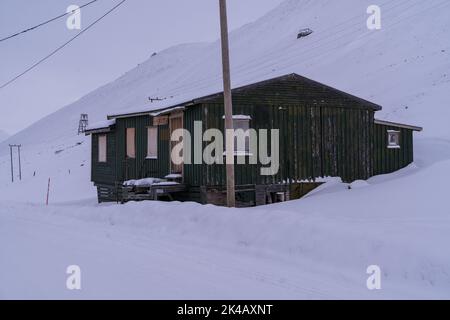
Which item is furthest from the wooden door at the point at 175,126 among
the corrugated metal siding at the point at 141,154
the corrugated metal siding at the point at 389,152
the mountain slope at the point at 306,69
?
the corrugated metal siding at the point at 389,152

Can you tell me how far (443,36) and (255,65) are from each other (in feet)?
103

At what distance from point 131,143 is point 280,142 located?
7.04m

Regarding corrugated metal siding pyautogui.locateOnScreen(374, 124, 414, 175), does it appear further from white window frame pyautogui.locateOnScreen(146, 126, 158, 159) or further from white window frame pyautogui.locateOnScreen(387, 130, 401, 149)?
white window frame pyautogui.locateOnScreen(146, 126, 158, 159)

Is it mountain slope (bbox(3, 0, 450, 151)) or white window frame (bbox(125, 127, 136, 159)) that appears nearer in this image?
white window frame (bbox(125, 127, 136, 159))

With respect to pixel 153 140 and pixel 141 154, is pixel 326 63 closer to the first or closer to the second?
pixel 141 154

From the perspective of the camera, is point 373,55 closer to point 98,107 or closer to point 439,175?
point 439,175

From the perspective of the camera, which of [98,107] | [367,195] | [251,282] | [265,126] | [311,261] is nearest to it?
[251,282]

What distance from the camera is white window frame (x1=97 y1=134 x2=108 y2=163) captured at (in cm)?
2336

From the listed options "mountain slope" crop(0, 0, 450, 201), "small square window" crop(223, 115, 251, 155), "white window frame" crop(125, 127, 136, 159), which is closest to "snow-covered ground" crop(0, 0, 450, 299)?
"small square window" crop(223, 115, 251, 155)

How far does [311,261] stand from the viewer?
8.55 metres

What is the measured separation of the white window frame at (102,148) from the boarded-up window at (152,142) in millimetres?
4548

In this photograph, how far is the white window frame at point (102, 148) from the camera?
23.4 metres

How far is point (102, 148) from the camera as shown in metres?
23.9
